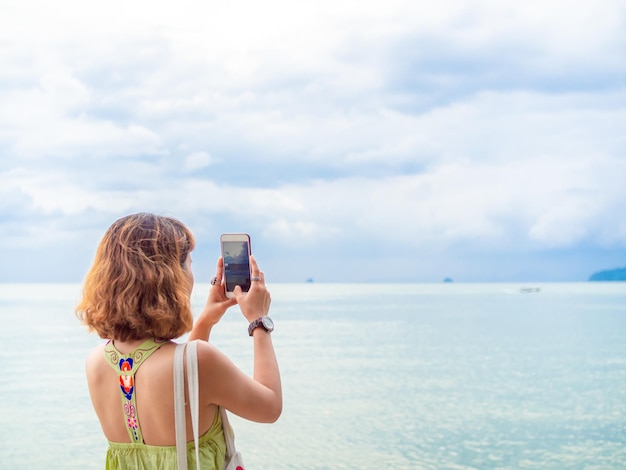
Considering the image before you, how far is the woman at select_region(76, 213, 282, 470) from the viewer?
1.48m

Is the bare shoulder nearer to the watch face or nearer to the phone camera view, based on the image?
the watch face

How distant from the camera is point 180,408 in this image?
1.46 metres

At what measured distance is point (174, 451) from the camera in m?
1.51

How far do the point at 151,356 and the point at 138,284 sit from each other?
14 cm

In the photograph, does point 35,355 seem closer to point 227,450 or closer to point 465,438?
point 465,438

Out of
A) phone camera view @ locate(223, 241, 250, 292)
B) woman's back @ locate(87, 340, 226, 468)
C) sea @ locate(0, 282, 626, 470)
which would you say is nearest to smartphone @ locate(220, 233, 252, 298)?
phone camera view @ locate(223, 241, 250, 292)

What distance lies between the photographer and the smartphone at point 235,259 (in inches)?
68.7

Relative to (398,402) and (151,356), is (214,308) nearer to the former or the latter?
(151,356)

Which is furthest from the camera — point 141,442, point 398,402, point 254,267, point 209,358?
point 398,402

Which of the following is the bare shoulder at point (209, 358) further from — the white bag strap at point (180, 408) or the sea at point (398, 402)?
the sea at point (398, 402)

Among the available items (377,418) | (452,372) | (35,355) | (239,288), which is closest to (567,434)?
(377,418)

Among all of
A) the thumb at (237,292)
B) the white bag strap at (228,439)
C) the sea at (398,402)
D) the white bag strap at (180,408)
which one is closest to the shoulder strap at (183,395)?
the white bag strap at (180,408)

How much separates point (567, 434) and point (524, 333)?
958 inches

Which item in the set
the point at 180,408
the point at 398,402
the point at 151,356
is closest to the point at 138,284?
the point at 151,356
